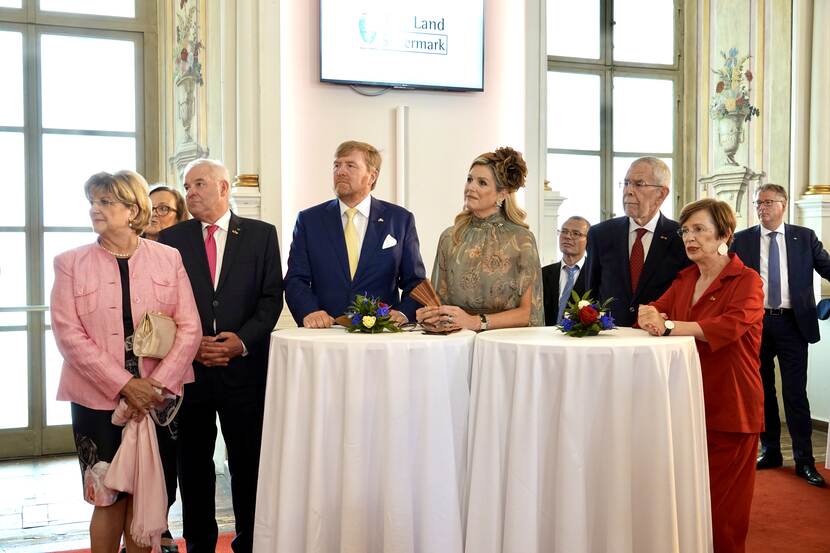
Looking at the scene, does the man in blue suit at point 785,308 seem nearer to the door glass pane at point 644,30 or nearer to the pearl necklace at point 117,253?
the door glass pane at point 644,30

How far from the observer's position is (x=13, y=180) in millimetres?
6109

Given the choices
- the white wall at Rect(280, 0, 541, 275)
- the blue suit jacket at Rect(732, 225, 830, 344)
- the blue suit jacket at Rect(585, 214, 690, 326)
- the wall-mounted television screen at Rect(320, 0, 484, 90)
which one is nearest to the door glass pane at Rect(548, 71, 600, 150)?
the white wall at Rect(280, 0, 541, 275)

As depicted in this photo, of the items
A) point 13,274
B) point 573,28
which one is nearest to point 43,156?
point 13,274

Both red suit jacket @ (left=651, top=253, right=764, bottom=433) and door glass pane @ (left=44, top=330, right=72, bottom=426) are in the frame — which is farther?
door glass pane @ (left=44, top=330, right=72, bottom=426)

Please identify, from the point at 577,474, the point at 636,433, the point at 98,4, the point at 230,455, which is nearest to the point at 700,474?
the point at 636,433

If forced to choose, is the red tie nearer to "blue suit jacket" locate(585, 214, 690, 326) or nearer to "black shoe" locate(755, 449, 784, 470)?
"blue suit jacket" locate(585, 214, 690, 326)

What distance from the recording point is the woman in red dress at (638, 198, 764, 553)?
3207 millimetres

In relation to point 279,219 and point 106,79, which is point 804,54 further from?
point 106,79

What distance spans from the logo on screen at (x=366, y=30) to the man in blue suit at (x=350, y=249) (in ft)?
7.22

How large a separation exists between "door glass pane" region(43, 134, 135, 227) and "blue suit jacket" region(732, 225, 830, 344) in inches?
179

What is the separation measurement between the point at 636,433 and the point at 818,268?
3.49 meters

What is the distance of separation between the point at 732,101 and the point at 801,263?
199 centimetres

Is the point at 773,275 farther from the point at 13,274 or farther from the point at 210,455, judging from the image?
the point at 13,274

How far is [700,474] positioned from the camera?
2.86 m
